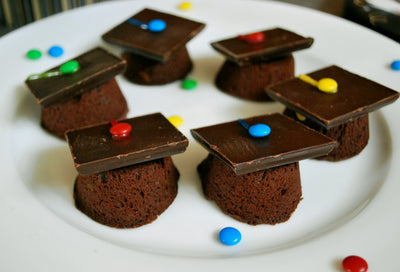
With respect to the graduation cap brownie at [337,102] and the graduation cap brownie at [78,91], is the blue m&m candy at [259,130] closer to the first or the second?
the graduation cap brownie at [337,102]

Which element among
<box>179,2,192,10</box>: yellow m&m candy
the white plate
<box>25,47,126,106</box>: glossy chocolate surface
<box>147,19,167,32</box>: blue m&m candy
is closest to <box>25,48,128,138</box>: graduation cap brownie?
<box>25,47,126,106</box>: glossy chocolate surface

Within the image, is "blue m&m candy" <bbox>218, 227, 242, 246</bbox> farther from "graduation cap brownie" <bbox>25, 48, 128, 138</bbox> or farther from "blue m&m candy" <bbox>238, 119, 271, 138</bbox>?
"graduation cap brownie" <bbox>25, 48, 128, 138</bbox>

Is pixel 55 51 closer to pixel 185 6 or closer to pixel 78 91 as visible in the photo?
pixel 78 91

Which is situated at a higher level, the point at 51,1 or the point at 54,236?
the point at 54,236

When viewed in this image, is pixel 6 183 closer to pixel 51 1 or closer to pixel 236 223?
pixel 236 223

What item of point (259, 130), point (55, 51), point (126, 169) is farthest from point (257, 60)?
point (55, 51)

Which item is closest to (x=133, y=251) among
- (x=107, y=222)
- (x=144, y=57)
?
(x=107, y=222)
